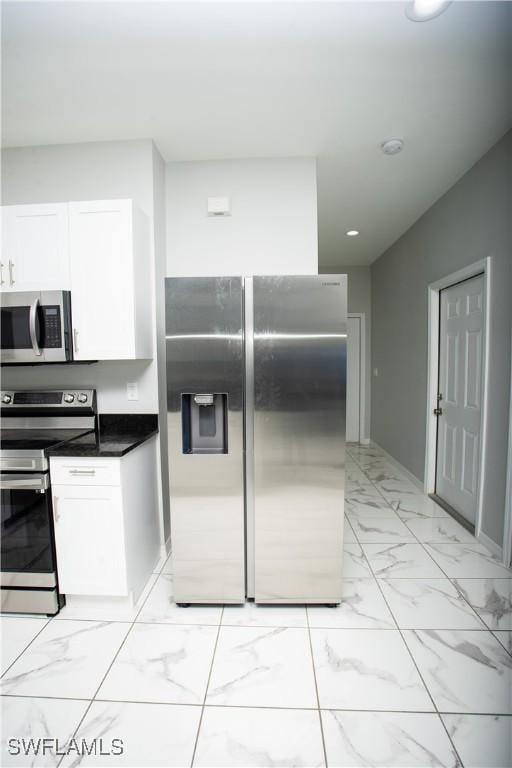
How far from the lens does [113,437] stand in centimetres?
209

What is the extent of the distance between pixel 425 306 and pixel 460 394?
1.02 metres

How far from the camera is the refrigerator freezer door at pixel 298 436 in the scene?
1.70m

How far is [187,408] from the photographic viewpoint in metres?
1.82

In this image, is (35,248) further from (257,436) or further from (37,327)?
(257,436)

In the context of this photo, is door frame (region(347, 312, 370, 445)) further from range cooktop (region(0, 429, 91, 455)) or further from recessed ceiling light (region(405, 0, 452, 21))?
range cooktop (region(0, 429, 91, 455))

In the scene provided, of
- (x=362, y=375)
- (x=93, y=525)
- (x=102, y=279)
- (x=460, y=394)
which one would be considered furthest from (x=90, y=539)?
(x=362, y=375)

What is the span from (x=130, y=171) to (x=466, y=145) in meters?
2.33

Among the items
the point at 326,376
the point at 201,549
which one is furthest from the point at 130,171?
the point at 201,549

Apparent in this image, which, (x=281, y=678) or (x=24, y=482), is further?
(x=24, y=482)

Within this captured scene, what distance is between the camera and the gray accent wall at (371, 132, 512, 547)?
2.26 metres

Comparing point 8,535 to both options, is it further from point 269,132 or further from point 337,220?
point 337,220

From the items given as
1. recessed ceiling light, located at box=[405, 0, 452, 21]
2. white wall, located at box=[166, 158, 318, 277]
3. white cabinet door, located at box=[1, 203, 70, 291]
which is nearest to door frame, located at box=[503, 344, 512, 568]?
white wall, located at box=[166, 158, 318, 277]

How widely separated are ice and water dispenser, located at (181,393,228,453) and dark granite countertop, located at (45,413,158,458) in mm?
359

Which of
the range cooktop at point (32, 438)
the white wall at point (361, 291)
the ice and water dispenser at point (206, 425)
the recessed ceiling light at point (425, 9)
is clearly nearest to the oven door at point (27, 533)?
the range cooktop at point (32, 438)
